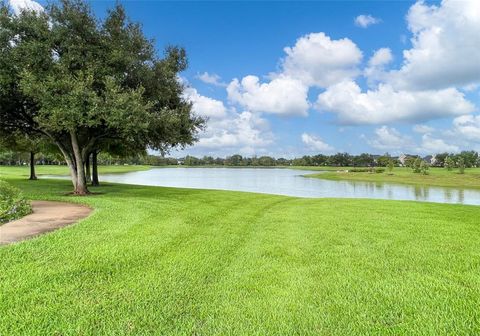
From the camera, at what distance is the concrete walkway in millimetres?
7421

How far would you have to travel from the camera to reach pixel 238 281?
5.49m

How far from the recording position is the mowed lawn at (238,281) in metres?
4.13

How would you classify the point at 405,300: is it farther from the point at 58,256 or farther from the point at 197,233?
the point at 58,256

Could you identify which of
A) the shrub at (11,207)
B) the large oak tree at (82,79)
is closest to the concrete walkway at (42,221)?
the shrub at (11,207)

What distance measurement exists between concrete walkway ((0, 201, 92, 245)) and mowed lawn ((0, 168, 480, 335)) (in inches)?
27.1

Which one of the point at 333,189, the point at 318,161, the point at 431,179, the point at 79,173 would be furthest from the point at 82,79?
the point at 318,161

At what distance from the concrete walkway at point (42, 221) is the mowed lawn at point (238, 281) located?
687 millimetres

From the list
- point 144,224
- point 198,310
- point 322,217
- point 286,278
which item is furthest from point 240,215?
point 198,310

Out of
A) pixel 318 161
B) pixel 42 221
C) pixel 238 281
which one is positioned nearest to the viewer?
pixel 238 281

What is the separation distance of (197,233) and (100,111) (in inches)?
325

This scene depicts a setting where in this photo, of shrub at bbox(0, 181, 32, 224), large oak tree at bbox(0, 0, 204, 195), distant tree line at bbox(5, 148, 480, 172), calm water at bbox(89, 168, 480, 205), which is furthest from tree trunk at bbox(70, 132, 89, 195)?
distant tree line at bbox(5, 148, 480, 172)

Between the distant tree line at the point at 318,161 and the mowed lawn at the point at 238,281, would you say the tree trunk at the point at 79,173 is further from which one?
the distant tree line at the point at 318,161

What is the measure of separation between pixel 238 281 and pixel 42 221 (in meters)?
6.23

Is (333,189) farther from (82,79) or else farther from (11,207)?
(11,207)
